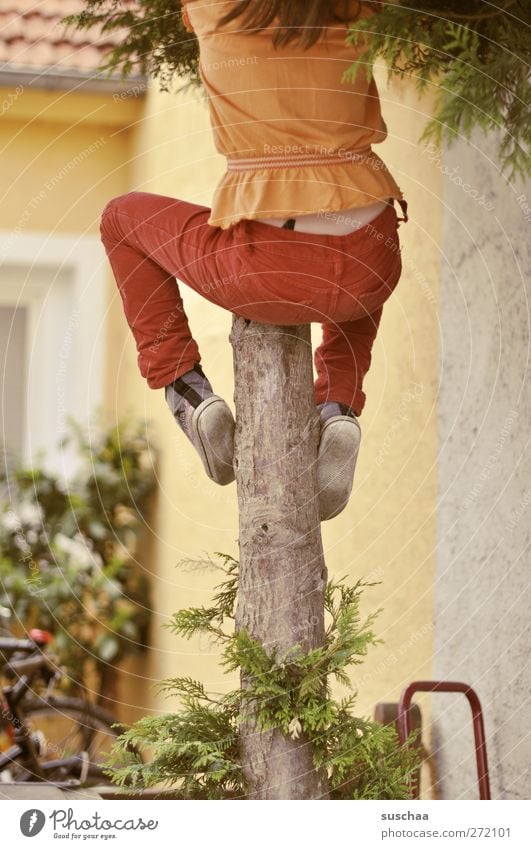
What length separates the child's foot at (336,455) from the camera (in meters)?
2.02

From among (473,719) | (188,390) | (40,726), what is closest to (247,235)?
(188,390)

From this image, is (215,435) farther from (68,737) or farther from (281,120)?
(68,737)

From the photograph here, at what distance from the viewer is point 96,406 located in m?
4.82

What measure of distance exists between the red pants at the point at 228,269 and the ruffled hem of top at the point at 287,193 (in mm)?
33

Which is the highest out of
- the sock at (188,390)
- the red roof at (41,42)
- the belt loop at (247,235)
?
the red roof at (41,42)

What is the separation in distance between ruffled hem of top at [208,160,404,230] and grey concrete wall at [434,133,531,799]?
695mm

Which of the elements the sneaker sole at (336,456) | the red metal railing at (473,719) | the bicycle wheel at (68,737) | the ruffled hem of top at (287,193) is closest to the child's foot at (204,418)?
the sneaker sole at (336,456)

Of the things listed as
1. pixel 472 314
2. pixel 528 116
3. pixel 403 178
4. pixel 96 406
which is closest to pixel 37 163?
pixel 96 406

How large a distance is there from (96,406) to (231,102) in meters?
3.07

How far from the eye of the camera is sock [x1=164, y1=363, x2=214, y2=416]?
1971mm

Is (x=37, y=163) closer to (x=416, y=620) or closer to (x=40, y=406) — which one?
(x=40, y=406)

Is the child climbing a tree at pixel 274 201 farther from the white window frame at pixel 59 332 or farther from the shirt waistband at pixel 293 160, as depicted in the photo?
the white window frame at pixel 59 332

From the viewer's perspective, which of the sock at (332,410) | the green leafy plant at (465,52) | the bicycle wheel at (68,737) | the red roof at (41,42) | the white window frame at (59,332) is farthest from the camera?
the white window frame at (59,332)

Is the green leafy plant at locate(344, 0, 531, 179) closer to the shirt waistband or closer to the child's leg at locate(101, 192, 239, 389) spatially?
the shirt waistband
